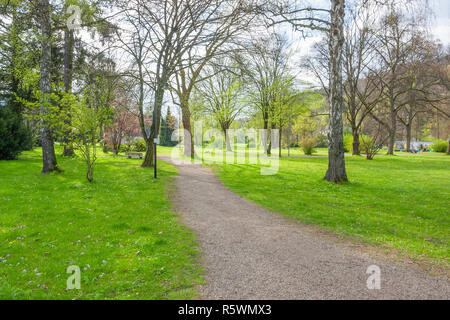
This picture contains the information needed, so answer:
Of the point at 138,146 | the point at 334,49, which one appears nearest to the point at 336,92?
the point at 334,49

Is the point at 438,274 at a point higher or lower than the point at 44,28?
lower

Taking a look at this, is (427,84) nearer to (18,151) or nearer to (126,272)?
(126,272)

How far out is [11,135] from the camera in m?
16.4

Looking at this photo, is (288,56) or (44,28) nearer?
(44,28)

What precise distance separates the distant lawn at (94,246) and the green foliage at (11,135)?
10.6 m

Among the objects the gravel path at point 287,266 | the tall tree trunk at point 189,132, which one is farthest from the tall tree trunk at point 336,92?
the tall tree trunk at point 189,132

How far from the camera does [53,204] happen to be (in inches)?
276

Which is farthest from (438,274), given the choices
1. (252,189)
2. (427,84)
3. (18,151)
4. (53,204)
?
(427,84)

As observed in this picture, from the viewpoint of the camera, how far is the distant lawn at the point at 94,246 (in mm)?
3232

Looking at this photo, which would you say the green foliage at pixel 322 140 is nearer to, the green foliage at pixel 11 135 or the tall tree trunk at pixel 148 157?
the tall tree trunk at pixel 148 157

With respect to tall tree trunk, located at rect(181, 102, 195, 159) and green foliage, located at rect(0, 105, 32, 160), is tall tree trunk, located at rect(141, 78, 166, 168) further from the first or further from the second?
green foliage, located at rect(0, 105, 32, 160)

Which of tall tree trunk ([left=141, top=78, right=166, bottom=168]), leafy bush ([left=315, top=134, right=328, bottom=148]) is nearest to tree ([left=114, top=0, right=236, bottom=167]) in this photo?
tall tree trunk ([left=141, top=78, right=166, bottom=168])

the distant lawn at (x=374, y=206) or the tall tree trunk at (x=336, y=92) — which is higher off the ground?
the tall tree trunk at (x=336, y=92)
